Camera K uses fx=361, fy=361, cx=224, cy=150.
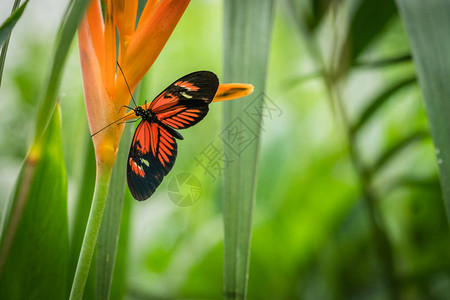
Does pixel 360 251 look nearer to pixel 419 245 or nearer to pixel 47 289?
pixel 419 245

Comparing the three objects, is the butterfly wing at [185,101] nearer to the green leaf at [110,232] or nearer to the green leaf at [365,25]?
the green leaf at [110,232]

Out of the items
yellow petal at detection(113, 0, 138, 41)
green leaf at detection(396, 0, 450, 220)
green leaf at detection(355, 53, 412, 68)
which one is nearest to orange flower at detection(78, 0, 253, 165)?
yellow petal at detection(113, 0, 138, 41)

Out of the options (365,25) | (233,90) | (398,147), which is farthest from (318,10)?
(233,90)

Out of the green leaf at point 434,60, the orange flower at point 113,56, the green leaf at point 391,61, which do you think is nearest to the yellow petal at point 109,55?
the orange flower at point 113,56

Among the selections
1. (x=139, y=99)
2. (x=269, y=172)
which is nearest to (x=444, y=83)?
(x=139, y=99)

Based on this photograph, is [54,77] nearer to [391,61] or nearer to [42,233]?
[42,233]
